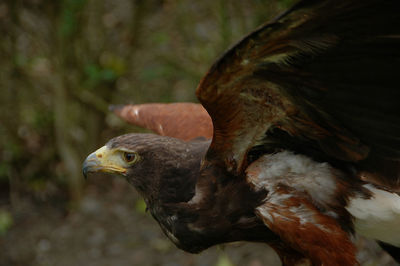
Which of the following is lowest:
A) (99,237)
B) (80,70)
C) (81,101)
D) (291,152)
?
(99,237)

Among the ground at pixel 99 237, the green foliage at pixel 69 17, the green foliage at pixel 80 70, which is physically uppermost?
the green foliage at pixel 69 17

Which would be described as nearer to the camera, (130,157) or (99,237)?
(130,157)

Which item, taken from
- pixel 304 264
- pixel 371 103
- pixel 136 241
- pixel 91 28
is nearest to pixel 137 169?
pixel 304 264

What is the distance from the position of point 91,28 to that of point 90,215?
2.53 m

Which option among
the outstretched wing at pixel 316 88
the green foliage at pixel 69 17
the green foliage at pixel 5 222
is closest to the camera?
the outstretched wing at pixel 316 88

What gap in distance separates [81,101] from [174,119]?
290 cm

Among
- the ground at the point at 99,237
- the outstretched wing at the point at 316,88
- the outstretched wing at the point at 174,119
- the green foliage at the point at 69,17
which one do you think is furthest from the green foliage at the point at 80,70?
the outstretched wing at the point at 316,88

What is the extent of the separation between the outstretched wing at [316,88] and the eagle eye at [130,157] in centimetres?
50

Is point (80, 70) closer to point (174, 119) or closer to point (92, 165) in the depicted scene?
point (174, 119)

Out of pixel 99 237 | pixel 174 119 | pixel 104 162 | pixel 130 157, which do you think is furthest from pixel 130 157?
pixel 99 237

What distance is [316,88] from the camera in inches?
101

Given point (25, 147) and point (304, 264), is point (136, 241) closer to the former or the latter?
point (25, 147)

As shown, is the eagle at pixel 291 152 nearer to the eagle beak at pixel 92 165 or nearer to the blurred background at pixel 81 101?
the eagle beak at pixel 92 165

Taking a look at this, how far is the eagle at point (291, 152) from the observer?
7.64 ft
